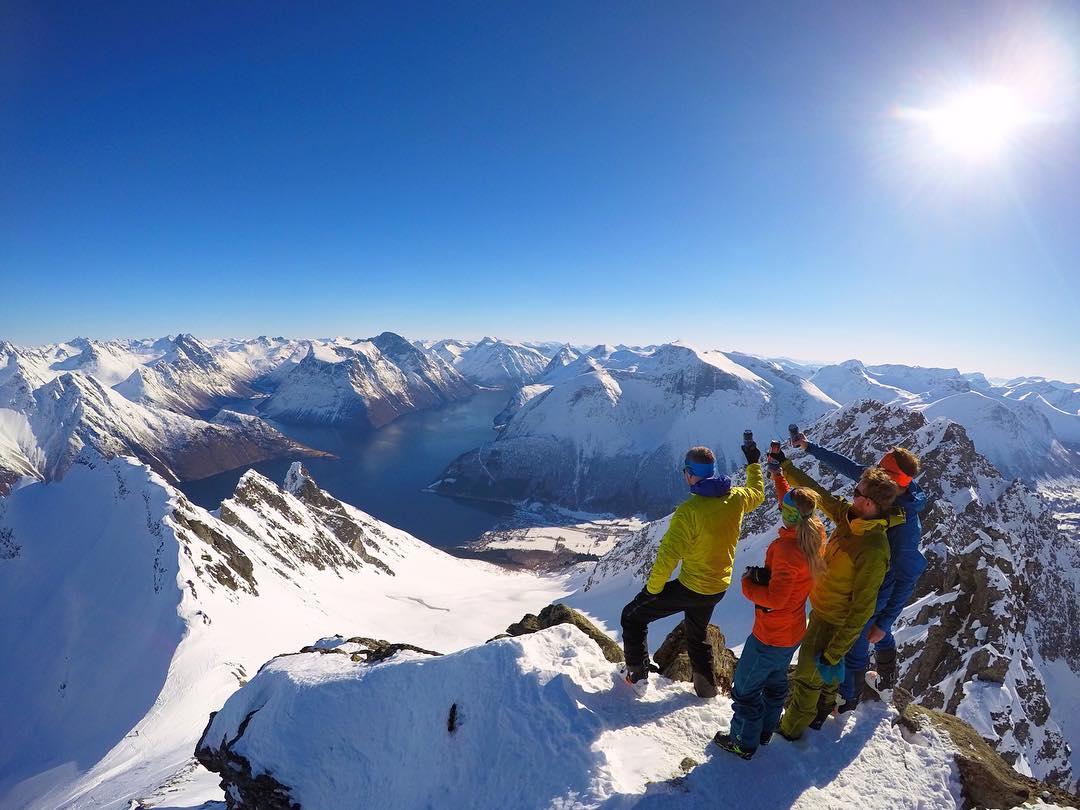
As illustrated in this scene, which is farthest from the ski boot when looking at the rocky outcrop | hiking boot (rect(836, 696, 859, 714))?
the rocky outcrop

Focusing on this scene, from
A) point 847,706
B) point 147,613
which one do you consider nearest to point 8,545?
point 147,613

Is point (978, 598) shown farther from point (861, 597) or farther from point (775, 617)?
point (775, 617)

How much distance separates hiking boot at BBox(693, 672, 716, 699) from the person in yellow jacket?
20.3 inches

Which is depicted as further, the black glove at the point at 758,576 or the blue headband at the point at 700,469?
the blue headband at the point at 700,469

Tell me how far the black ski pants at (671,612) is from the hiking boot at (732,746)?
1377mm

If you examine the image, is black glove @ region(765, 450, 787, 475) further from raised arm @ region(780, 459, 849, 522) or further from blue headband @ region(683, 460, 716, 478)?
blue headband @ region(683, 460, 716, 478)

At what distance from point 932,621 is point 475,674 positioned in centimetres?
3707

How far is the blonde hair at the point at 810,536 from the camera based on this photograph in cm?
599

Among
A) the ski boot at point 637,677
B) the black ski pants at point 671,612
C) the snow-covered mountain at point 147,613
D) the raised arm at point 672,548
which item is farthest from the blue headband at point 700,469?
the snow-covered mountain at point 147,613

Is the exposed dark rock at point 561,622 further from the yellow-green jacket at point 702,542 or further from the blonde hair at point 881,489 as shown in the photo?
the blonde hair at point 881,489

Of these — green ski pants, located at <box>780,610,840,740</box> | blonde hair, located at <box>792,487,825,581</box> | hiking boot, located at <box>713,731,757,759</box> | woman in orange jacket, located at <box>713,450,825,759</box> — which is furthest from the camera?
green ski pants, located at <box>780,610,840,740</box>

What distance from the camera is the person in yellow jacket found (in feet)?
23.6

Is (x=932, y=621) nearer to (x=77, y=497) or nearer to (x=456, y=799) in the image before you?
(x=456, y=799)

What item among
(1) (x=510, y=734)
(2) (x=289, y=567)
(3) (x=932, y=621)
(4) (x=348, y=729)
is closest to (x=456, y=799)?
(1) (x=510, y=734)
